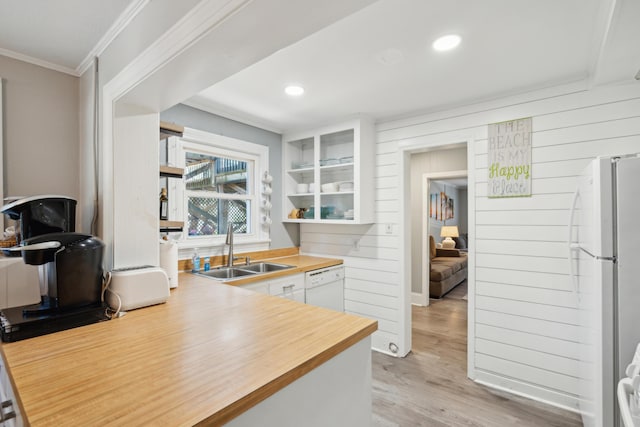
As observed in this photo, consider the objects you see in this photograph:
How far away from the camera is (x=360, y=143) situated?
300 cm

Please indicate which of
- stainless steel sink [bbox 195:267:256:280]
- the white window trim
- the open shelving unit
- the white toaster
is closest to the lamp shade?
the white window trim

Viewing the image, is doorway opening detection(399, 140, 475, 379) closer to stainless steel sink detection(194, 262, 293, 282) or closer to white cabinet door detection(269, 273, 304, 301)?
white cabinet door detection(269, 273, 304, 301)

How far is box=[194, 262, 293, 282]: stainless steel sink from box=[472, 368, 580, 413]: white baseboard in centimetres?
189

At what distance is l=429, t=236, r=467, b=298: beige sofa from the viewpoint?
16.4 feet

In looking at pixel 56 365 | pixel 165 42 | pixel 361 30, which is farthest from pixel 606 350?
pixel 165 42

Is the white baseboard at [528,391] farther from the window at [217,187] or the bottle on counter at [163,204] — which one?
the bottle on counter at [163,204]

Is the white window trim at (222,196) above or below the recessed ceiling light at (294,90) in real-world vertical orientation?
below

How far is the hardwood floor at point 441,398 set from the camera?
2.09m

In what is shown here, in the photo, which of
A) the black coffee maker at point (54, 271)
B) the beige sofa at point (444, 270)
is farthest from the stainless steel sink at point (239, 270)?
the beige sofa at point (444, 270)

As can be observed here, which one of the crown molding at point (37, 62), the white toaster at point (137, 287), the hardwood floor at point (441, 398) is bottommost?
the hardwood floor at point (441, 398)

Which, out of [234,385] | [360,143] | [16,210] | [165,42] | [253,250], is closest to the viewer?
[234,385]

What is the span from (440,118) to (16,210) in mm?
2938

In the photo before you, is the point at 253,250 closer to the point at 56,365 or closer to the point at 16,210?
the point at 16,210

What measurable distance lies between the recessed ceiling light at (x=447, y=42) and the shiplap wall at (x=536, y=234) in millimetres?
992
